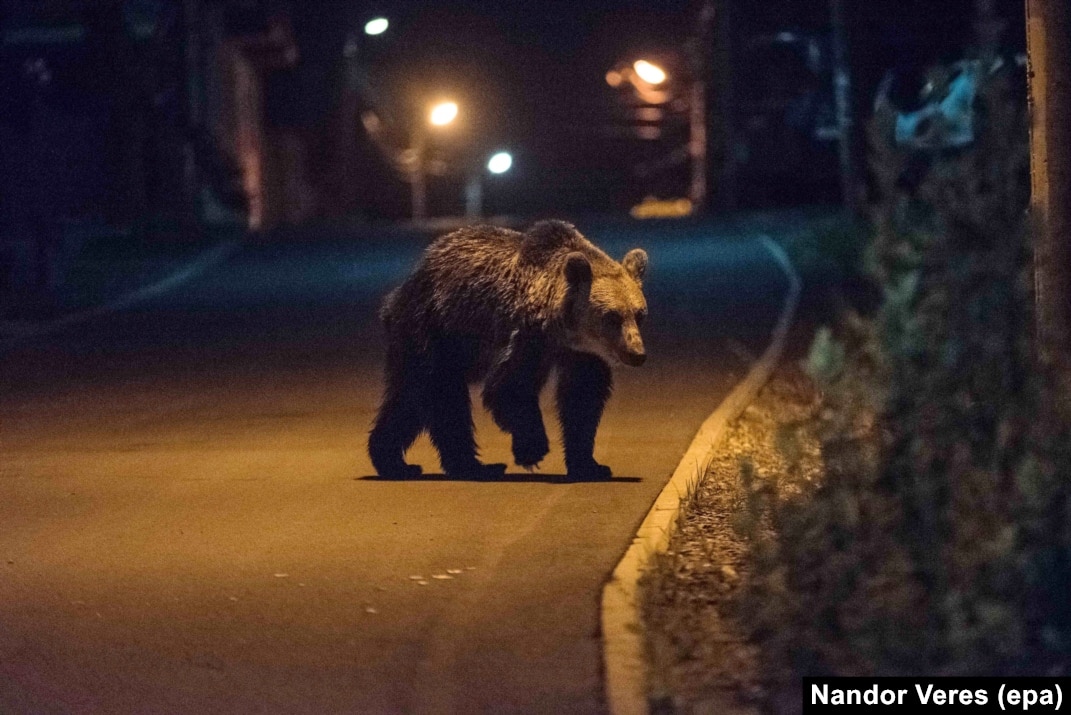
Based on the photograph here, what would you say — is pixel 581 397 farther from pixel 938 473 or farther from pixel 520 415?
pixel 938 473

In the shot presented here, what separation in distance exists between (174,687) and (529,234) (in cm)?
496

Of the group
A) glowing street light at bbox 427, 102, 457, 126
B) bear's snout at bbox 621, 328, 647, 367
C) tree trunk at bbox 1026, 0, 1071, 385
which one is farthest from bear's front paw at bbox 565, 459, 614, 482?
glowing street light at bbox 427, 102, 457, 126

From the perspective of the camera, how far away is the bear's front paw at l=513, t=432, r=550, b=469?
1130 centimetres

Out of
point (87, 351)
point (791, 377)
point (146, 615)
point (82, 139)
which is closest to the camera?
point (146, 615)

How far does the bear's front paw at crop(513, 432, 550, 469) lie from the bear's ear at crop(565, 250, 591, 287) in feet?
3.06

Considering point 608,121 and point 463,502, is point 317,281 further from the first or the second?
point 608,121

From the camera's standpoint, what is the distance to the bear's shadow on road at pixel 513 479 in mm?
11586

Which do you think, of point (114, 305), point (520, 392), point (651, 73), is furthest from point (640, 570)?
point (651, 73)

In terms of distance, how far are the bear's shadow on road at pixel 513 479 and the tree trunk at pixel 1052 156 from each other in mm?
3198

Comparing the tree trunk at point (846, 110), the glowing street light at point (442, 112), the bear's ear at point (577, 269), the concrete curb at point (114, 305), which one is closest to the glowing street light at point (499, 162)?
the glowing street light at point (442, 112)

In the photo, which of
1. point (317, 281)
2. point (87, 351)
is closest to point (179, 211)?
point (317, 281)

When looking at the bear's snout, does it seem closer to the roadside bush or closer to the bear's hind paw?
the bear's hind paw

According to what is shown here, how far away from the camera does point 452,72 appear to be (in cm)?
6544

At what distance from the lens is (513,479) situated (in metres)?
11.8
